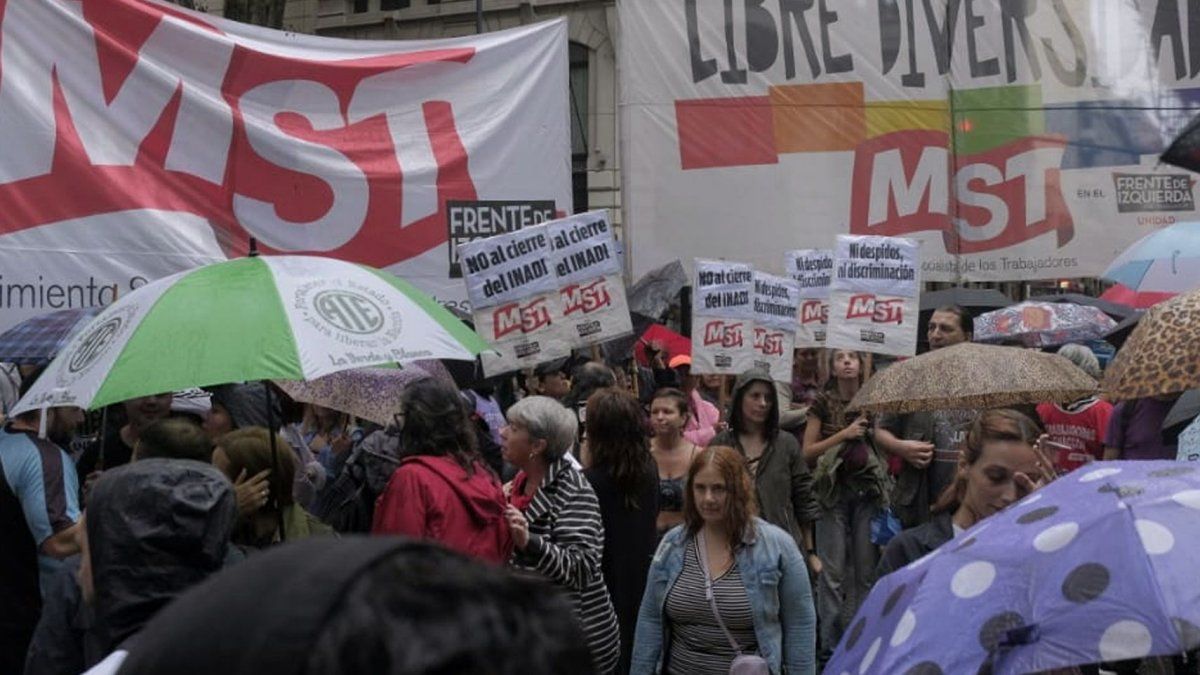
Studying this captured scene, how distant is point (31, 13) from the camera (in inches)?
368

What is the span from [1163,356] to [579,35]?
28.8 m

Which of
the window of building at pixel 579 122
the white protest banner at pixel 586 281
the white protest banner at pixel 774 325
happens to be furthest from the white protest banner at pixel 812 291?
the window of building at pixel 579 122

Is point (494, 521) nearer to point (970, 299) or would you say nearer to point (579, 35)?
point (970, 299)

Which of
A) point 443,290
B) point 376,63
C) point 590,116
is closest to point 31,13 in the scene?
point 376,63

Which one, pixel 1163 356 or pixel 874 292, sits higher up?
pixel 1163 356

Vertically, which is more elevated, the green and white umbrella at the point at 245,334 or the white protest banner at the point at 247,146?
the white protest banner at the point at 247,146

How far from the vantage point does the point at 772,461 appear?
318 inches

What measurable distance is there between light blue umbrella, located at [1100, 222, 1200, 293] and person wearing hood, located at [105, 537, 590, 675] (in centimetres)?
1087

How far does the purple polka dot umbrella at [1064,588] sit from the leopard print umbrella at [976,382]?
4.43 m

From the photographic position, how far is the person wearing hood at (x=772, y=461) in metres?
7.99

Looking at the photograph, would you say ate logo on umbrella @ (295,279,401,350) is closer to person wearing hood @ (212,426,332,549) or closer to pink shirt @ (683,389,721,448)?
person wearing hood @ (212,426,332,549)

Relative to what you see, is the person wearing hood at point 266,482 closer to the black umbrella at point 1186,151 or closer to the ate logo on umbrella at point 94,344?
the ate logo on umbrella at point 94,344

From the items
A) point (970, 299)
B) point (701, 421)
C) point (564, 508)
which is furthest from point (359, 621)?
point (970, 299)

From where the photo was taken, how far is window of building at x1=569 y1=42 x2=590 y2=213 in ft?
105
